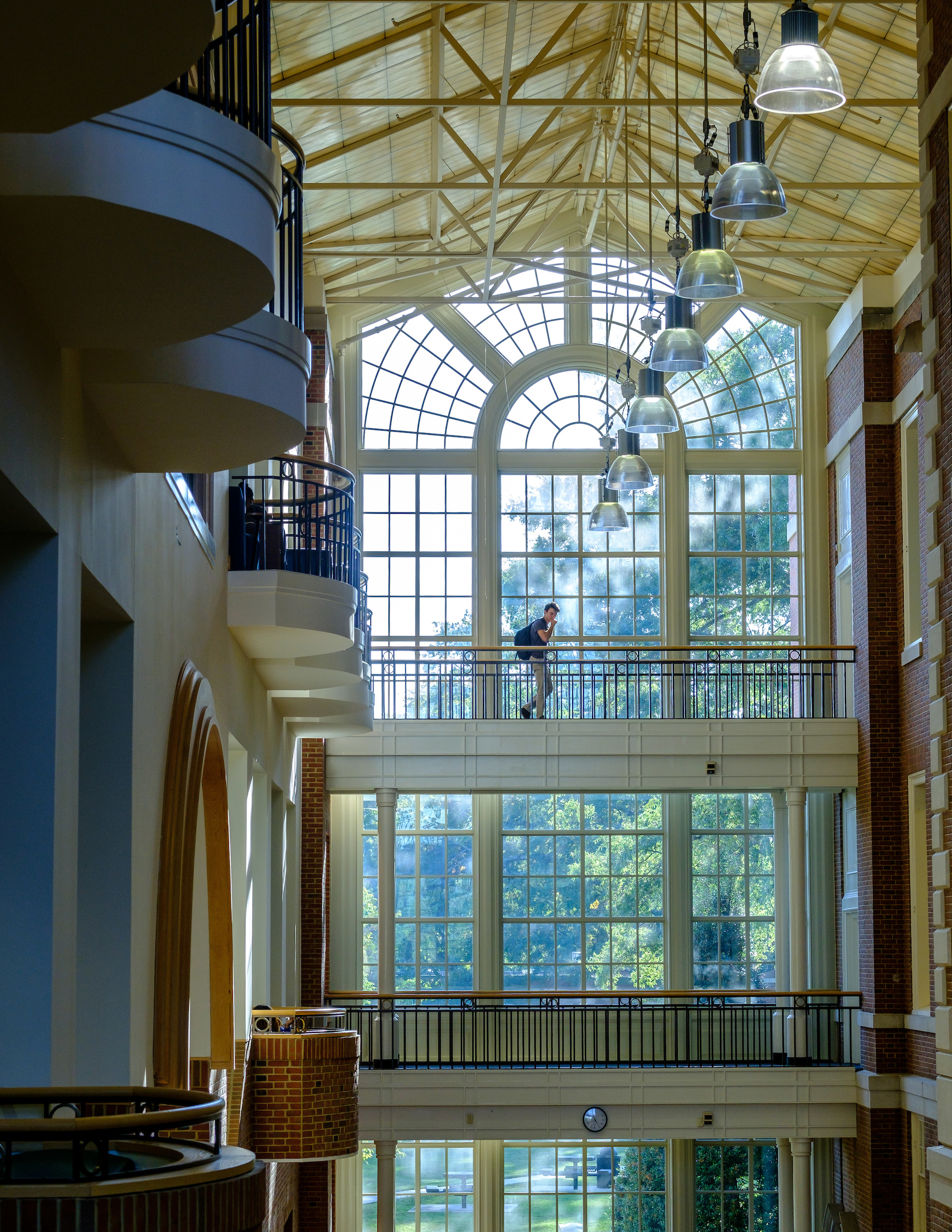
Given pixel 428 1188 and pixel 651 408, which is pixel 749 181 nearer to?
pixel 651 408

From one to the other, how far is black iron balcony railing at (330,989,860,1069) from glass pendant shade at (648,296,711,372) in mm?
9069

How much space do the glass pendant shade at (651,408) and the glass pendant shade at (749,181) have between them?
335 centimetres

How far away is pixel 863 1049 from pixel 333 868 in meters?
7.68

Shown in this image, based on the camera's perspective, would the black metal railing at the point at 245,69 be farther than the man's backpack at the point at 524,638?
No

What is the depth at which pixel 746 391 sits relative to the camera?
22.6 m

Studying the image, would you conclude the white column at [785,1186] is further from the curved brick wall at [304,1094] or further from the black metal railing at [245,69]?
the black metal railing at [245,69]

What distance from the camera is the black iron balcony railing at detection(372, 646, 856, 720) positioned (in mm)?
19516

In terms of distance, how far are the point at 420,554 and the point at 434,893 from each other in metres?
5.00

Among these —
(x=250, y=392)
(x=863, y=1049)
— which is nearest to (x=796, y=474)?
(x=863, y=1049)

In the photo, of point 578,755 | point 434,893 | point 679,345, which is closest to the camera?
point 679,345

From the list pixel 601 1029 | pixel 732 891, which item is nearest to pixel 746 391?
pixel 732 891

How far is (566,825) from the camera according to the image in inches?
854

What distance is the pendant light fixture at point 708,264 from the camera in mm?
9219

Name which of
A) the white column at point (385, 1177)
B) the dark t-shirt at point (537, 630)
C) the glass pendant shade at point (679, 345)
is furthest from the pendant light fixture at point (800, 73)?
the white column at point (385, 1177)
